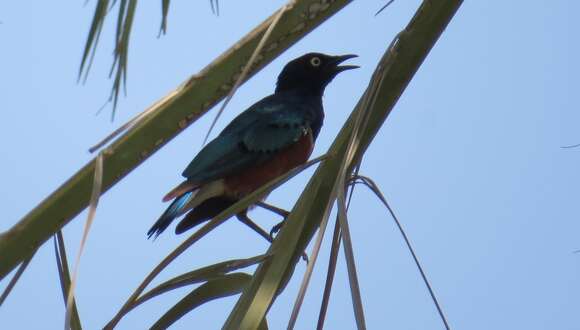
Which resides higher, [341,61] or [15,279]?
[341,61]

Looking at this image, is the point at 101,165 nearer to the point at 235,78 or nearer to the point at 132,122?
the point at 132,122

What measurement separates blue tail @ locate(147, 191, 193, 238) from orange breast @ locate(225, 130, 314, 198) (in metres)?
0.49

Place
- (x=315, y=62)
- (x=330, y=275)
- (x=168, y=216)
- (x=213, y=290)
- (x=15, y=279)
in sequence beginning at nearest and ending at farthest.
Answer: (x=330, y=275) → (x=15, y=279) → (x=213, y=290) → (x=168, y=216) → (x=315, y=62)

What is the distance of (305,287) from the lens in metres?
1.46

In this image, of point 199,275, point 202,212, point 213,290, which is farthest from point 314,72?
point 199,275

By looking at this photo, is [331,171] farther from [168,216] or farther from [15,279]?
[168,216]

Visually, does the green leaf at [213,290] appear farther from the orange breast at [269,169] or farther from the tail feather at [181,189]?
the orange breast at [269,169]

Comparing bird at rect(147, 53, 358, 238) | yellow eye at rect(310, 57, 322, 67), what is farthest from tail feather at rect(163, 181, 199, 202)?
yellow eye at rect(310, 57, 322, 67)

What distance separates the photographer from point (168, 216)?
4.13 m

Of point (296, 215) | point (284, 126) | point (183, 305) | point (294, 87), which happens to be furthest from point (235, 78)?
point (294, 87)

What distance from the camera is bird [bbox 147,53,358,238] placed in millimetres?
4324

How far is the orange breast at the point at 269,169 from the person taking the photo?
471 cm

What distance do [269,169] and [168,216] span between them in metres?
0.86

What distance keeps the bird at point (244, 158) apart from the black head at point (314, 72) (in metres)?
0.25
